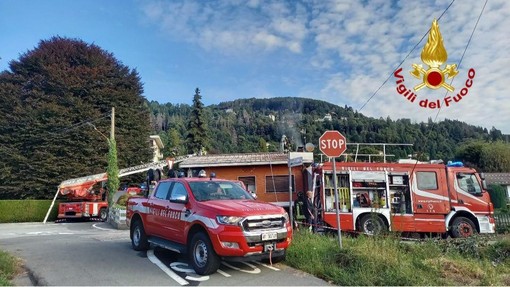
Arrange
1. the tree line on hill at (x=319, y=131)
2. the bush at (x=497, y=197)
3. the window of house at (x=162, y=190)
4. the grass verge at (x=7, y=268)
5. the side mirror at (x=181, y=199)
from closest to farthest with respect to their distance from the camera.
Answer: the grass verge at (x=7, y=268)
the side mirror at (x=181, y=199)
the window of house at (x=162, y=190)
the tree line on hill at (x=319, y=131)
the bush at (x=497, y=197)

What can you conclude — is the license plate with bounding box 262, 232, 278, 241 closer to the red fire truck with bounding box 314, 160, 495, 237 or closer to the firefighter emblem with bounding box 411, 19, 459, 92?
the firefighter emblem with bounding box 411, 19, 459, 92

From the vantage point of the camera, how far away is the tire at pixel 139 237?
32.0ft

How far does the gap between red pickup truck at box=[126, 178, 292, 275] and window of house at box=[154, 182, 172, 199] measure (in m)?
0.03

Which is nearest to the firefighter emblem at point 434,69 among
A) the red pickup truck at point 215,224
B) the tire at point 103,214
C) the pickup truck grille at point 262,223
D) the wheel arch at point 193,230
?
the pickup truck grille at point 262,223

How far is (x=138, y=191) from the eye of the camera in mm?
27562

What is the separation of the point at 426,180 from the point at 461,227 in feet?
6.67

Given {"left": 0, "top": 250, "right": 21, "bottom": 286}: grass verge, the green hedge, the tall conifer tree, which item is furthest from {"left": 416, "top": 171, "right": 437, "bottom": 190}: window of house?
the tall conifer tree

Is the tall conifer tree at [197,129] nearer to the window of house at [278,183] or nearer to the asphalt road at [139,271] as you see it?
the window of house at [278,183]

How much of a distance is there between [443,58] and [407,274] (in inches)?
193

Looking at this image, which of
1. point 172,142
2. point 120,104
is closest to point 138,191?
point 120,104

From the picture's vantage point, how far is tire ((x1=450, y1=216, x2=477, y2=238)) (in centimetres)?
1411

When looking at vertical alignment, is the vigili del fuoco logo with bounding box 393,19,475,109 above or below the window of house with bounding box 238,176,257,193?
above

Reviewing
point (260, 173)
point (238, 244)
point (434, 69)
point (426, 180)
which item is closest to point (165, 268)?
point (238, 244)

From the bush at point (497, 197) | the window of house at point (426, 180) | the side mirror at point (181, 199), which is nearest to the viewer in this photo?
the side mirror at point (181, 199)
